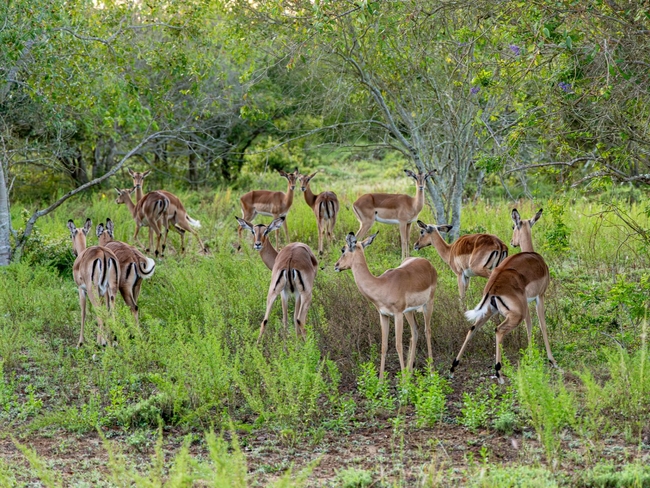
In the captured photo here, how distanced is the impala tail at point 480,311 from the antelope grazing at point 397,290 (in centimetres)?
54

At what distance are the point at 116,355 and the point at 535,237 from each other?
599 cm

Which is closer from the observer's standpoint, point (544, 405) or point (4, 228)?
point (544, 405)

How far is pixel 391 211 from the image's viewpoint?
1127 centimetres

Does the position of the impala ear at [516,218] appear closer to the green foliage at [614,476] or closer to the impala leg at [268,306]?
the impala leg at [268,306]

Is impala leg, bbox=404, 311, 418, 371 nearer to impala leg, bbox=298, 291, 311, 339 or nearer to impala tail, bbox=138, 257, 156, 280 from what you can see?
impala leg, bbox=298, 291, 311, 339

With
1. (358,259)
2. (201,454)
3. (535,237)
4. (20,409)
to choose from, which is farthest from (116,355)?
(535,237)

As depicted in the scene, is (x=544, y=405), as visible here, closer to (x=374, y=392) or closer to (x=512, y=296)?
(x=374, y=392)

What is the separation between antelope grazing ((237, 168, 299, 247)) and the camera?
1245cm

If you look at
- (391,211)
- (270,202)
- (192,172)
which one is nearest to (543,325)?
(391,211)

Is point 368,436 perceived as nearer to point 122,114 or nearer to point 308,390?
point 308,390

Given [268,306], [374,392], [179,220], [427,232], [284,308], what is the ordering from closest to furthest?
1. [374,392]
2. [268,306]
3. [284,308]
4. [427,232]
5. [179,220]

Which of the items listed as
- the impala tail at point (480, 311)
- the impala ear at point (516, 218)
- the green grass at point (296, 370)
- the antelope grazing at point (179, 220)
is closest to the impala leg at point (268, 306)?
the green grass at point (296, 370)

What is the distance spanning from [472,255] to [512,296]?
6.28ft

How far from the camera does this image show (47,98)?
8820 mm
